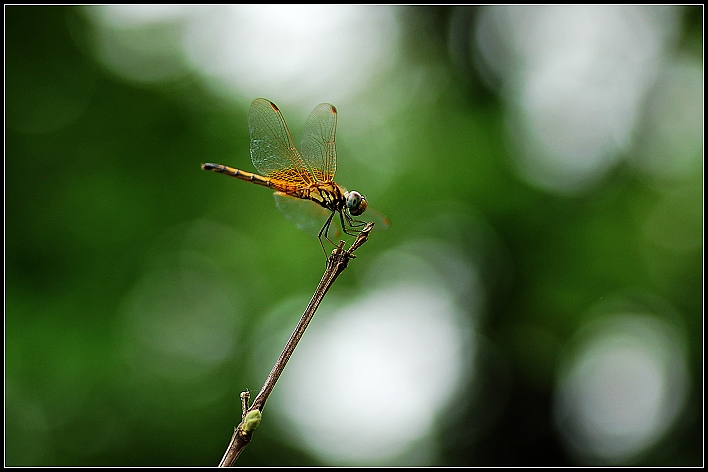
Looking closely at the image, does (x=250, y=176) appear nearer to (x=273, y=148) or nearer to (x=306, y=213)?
(x=273, y=148)

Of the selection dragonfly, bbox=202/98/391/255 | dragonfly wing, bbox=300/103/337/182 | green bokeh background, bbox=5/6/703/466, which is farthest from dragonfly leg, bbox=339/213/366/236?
green bokeh background, bbox=5/6/703/466

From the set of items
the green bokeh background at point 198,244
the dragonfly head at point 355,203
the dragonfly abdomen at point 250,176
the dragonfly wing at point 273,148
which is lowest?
the green bokeh background at point 198,244

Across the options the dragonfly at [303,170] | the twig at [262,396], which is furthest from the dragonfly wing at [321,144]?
the twig at [262,396]

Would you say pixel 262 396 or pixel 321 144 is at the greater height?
pixel 321 144

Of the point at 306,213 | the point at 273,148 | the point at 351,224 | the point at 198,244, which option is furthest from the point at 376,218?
the point at 198,244

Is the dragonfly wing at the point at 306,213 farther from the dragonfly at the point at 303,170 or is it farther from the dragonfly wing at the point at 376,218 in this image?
the dragonfly wing at the point at 376,218

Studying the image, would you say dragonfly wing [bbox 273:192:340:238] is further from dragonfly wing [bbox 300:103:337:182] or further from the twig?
the twig
